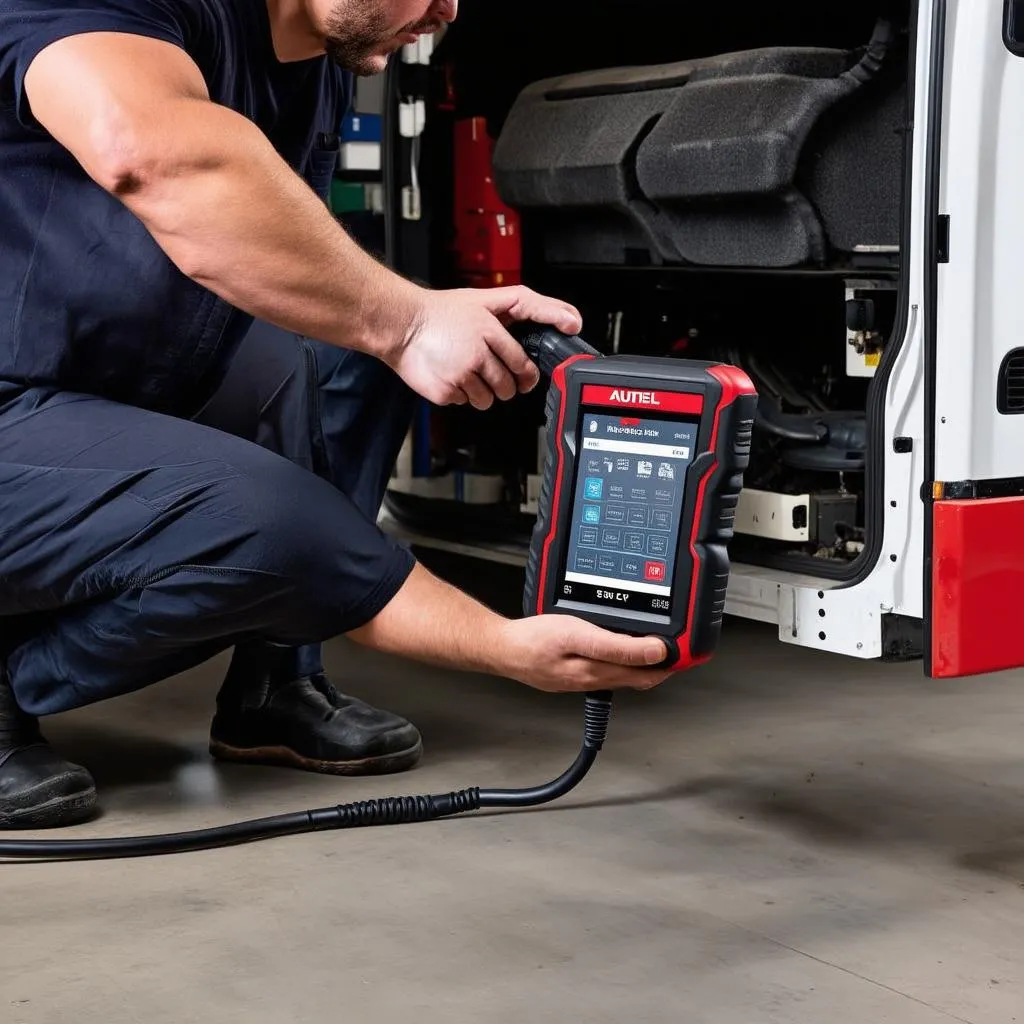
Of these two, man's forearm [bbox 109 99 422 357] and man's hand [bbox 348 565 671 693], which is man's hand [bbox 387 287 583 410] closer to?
man's forearm [bbox 109 99 422 357]

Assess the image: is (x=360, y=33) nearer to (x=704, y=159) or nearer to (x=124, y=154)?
(x=124, y=154)

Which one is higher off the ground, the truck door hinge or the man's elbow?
the man's elbow

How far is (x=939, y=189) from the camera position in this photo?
2.71 m

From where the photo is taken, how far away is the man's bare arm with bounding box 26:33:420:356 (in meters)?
2.31

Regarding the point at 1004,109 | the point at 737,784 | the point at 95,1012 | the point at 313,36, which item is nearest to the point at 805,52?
the point at 1004,109

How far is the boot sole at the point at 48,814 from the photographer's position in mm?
2859

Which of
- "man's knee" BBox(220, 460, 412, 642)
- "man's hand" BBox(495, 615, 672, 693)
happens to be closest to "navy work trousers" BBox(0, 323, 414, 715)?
"man's knee" BBox(220, 460, 412, 642)

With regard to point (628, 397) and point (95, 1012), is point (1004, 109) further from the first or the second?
point (95, 1012)

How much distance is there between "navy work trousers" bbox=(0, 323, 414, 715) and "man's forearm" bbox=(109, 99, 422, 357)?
0.33 metres

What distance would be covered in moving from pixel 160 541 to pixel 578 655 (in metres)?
0.69

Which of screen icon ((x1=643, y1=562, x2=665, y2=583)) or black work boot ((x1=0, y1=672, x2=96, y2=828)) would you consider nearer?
screen icon ((x1=643, y1=562, x2=665, y2=583))

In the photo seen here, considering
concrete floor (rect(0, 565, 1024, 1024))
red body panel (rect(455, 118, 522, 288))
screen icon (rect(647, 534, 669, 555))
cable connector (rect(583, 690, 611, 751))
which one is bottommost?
concrete floor (rect(0, 565, 1024, 1024))

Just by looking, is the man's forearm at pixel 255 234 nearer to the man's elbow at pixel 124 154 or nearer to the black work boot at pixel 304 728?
the man's elbow at pixel 124 154

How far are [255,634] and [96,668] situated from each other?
28 cm
